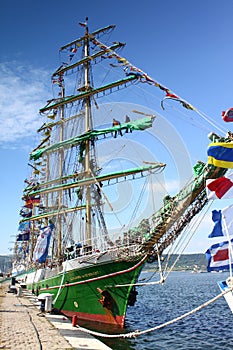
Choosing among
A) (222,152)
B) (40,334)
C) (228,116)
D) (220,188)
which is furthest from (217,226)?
(40,334)

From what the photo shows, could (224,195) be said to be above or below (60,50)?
below

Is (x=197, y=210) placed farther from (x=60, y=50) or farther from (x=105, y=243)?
(x=60, y=50)

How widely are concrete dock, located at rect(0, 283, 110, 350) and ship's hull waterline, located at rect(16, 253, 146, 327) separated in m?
4.23

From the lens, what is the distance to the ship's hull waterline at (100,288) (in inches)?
773

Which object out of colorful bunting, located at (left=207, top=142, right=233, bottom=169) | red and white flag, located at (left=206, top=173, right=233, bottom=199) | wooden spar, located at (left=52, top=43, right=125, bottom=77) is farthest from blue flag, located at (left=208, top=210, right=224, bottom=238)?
wooden spar, located at (left=52, top=43, right=125, bottom=77)

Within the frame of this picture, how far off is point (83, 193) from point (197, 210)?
1395 centimetres

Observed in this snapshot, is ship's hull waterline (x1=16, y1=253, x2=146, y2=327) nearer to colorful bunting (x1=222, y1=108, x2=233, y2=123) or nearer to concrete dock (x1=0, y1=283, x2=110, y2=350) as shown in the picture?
concrete dock (x1=0, y1=283, x2=110, y2=350)

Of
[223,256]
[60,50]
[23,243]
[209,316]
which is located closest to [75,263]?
[209,316]

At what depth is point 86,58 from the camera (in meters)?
32.4

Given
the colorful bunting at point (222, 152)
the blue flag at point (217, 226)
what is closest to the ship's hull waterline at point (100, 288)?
the blue flag at point (217, 226)

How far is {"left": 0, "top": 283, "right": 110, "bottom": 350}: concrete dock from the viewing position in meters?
10.6

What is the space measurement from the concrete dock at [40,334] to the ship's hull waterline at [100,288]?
4.23m

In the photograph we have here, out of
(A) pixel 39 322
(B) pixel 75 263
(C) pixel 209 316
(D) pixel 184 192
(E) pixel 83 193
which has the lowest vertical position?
(C) pixel 209 316

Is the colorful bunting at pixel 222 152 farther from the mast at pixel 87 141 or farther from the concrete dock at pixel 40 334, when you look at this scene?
the mast at pixel 87 141
